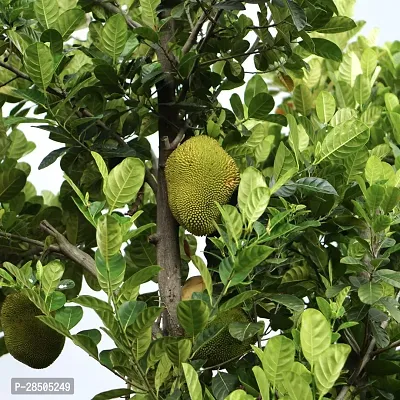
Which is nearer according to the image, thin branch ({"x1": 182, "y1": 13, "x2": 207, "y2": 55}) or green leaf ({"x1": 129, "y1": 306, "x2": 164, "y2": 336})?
green leaf ({"x1": 129, "y1": 306, "x2": 164, "y2": 336})

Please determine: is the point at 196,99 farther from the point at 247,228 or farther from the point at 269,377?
the point at 269,377

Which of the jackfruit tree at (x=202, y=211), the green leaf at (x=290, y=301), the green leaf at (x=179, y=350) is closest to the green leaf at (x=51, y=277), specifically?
the jackfruit tree at (x=202, y=211)

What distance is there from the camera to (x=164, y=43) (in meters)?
1.07

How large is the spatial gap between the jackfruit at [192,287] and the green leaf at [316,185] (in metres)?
0.16

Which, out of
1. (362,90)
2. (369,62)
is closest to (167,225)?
(362,90)

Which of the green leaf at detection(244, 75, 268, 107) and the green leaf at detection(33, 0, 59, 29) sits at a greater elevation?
the green leaf at detection(33, 0, 59, 29)

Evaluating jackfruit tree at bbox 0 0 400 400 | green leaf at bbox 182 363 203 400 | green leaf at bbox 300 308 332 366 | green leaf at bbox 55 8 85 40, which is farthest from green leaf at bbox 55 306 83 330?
green leaf at bbox 55 8 85 40

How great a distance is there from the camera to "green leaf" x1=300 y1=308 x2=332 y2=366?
748 millimetres

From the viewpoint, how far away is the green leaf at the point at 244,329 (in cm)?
91

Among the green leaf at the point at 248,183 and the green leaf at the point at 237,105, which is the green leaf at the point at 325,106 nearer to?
the green leaf at the point at 237,105

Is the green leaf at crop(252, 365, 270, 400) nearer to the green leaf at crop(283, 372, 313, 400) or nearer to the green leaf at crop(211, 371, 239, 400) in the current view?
the green leaf at crop(283, 372, 313, 400)

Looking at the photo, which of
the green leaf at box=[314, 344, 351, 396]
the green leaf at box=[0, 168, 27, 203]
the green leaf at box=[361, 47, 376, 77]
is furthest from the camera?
the green leaf at box=[361, 47, 376, 77]

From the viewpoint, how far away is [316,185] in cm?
92

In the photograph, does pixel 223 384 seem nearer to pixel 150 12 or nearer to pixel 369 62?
pixel 150 12
